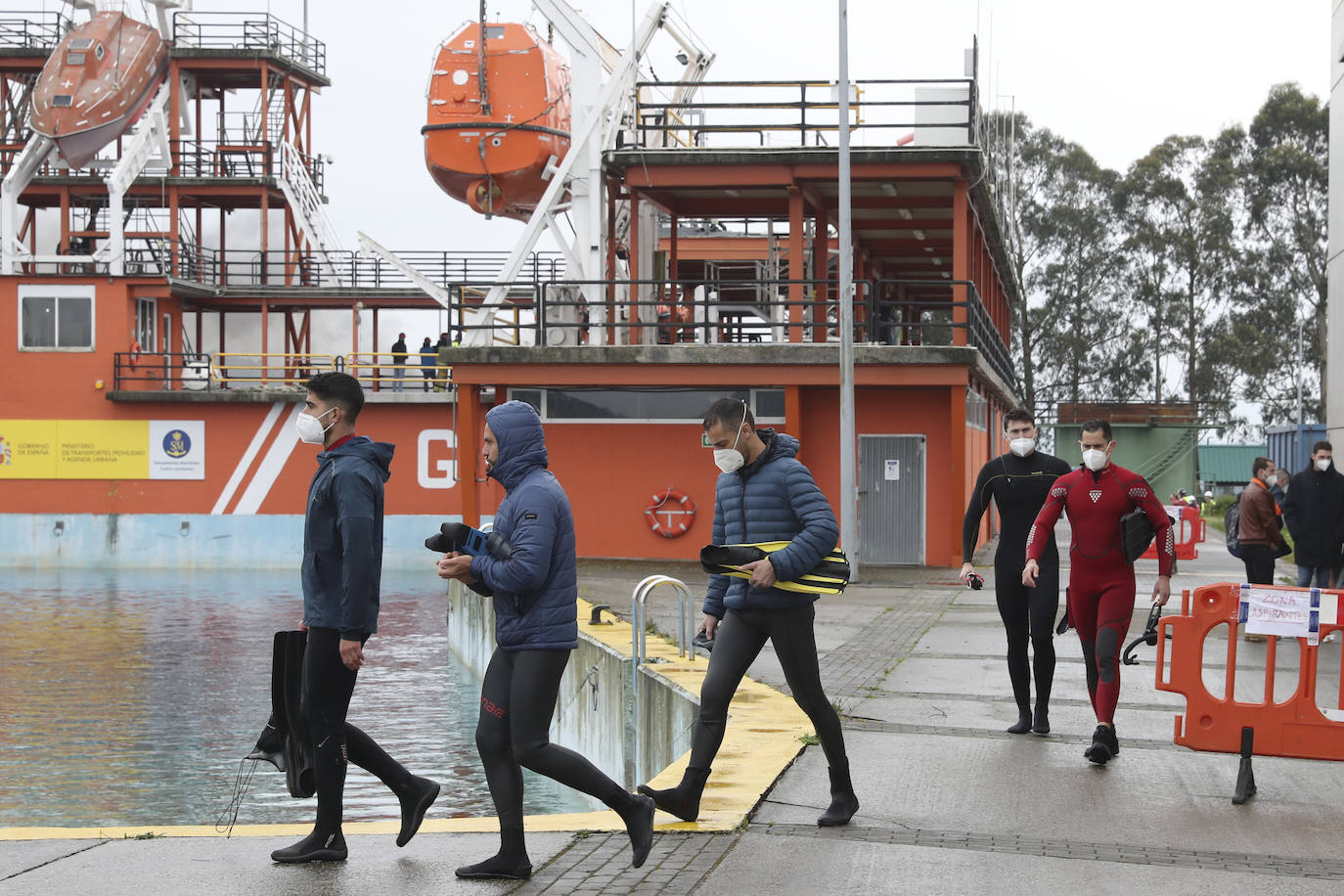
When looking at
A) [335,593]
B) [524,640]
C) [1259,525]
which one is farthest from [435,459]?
[524,640]

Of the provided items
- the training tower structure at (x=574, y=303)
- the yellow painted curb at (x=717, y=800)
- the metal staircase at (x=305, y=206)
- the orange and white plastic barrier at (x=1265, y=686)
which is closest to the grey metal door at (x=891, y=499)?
the training tower structure at (x=574, y=303)

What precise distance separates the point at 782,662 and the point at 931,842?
0.99m

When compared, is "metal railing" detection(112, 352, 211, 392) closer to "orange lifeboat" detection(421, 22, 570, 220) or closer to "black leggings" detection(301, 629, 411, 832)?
"orange lifeboat" detection(421, 22, 570, 220)

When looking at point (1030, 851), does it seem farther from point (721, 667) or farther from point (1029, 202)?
point (1029, 202)

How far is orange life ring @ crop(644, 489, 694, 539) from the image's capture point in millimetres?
26516

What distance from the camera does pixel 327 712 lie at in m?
6.82

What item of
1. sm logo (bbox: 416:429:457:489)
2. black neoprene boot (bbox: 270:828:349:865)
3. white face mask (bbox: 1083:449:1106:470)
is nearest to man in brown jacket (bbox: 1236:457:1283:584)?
white face mask (bbox: 1083:449:1106:470)

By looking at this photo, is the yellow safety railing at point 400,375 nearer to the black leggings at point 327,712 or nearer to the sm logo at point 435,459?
the sm logo at point 435,459

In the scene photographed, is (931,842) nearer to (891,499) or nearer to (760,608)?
(760,608)

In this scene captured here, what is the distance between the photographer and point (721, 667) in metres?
7.31

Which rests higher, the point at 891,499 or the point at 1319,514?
the point at 1319,514

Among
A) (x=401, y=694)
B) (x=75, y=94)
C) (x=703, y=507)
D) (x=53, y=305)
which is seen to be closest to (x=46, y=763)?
(x=401, y=694)

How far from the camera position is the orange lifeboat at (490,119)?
3294cm

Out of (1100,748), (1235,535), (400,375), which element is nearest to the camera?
(1100,748)
